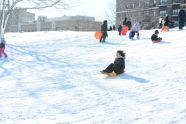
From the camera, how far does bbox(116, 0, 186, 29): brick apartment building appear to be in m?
59.8

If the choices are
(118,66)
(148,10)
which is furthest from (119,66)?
(148,10)

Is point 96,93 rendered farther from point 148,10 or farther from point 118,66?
point 148,10

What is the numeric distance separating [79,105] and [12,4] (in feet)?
64.9

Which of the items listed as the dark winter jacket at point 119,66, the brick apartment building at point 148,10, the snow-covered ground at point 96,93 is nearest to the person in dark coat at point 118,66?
the dark winter jacket at point 119,66

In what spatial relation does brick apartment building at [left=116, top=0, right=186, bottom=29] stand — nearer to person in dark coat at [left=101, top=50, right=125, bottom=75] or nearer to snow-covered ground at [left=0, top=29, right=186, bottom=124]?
snow-covered ground at [left=0, top=29, right=186, bottom=124]

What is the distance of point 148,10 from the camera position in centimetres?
6600

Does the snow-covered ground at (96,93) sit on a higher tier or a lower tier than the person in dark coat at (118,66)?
lower

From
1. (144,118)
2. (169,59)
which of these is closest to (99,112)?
(144,118)

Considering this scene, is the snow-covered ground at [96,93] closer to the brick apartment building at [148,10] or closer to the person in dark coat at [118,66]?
the person in dark coat at [118,66]

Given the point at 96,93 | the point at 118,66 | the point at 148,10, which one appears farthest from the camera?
the point at 148,10

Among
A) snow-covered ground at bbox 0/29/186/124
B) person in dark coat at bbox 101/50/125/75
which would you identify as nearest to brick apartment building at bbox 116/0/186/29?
snow-covered ground at bbox 0/29/186/124

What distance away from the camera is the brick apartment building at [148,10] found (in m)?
59.8

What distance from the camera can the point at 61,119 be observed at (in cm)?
570

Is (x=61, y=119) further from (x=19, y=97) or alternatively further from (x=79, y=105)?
(x=19, y=97)
